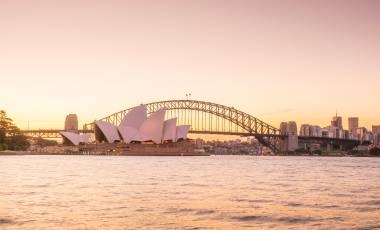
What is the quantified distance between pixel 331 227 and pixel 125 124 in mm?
115622

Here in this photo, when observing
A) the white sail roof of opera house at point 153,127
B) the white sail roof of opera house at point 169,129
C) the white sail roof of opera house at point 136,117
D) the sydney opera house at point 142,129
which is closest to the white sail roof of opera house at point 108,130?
the sydney opera house at point 142,129

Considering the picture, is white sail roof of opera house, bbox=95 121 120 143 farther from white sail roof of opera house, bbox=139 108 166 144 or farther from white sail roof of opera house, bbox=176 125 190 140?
white sail roof of opera house, bbox=176 125 190 140

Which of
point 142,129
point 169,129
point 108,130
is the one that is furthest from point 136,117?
point 108,130

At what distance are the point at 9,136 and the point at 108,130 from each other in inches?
931

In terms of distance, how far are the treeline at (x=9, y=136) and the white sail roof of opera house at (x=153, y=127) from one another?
28223 mm

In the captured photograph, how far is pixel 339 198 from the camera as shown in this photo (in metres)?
22.9

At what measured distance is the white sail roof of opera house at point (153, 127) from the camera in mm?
125000

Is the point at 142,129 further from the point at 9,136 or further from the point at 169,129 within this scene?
the point at 9,136

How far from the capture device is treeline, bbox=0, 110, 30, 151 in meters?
118

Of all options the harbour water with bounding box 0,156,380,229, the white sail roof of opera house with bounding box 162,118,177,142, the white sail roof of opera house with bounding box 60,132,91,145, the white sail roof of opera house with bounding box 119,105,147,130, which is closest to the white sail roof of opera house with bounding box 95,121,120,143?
the white sail roof of opera house with bounding box 119,105,147,130

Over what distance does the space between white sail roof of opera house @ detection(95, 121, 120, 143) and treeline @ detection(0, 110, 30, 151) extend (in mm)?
18325

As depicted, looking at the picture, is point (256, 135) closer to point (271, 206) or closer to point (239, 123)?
point (239, 123)

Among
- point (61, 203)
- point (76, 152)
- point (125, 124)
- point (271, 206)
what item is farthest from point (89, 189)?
point (76, 152)

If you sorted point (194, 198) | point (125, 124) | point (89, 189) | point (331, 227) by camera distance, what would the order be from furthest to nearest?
point (125, 124) < point (89, 189) < point (194, 198) < point (331, 227)
